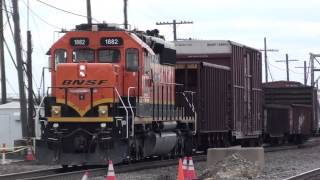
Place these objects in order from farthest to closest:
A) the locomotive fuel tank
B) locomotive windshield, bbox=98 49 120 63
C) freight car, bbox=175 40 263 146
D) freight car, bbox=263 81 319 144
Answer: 1. freight car, bbox=263 81 319 144
2. freight car, bbox=175 40 263 146
3. the locomotive fuel tank
4. locomotive windshield, bbox=98 49 120 63

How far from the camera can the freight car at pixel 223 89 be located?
24359 mm

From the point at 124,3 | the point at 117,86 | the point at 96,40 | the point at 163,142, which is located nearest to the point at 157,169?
the point at 163,142

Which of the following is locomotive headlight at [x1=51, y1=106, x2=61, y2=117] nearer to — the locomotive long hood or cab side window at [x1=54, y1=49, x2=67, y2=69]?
the locomotive long hood

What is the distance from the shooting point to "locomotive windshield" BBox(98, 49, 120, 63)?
18.8 m

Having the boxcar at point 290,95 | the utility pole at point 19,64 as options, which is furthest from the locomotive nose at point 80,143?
the boxcar at point 290,95

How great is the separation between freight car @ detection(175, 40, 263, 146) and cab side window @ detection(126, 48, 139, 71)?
5.10 m

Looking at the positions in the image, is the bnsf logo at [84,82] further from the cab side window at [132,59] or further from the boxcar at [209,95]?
the boxcar at [209,95]

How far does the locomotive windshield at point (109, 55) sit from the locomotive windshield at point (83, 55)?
9.8 inches

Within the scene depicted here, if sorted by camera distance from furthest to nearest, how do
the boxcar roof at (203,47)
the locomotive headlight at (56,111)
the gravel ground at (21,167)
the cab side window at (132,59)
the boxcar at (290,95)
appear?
→ the boxcar at (290,95) < the boxcar roof at (203,47) < the gravel ground at (21,167) < the cab side window at (132,59) < the locomotive headlight at (56,111)

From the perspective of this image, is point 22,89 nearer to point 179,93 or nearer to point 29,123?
point 29,123

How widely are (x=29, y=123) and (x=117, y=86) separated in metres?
12.8

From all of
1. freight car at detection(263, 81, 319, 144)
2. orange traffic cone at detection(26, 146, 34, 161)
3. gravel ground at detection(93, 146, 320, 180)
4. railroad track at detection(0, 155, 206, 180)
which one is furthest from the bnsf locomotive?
freight car at detection(263, 81, 319, 144)

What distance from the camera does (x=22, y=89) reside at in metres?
30.1

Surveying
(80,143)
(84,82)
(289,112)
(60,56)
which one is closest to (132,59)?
(84,82)
